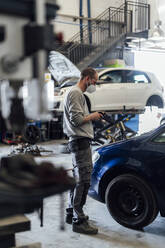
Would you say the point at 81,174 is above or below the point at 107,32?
below

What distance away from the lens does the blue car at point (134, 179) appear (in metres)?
3.94

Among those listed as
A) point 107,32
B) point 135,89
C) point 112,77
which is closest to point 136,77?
point 135,89

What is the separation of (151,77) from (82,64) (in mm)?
4389

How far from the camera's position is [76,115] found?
3.82 metres

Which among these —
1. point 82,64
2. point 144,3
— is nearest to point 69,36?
point 82,64

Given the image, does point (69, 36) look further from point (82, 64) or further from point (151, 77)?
point (151, 77)

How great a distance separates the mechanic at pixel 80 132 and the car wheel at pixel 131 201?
35 centimetres

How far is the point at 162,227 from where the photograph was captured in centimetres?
434

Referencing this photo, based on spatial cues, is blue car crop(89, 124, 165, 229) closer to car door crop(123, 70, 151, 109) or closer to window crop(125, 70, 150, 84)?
car door crop(123, 70, 151, 109)

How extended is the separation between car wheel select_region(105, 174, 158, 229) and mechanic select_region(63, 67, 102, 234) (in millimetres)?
355

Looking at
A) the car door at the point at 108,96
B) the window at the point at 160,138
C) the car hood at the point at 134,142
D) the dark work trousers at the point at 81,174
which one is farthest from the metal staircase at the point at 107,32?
the dark work trousers at the point at 81,174

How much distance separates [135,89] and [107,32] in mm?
7190

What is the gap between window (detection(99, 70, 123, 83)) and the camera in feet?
36.1

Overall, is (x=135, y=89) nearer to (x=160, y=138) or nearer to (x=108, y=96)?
(x=108, y=96)
